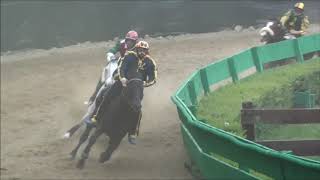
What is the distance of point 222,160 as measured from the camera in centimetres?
805

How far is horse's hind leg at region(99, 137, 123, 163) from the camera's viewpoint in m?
10.2

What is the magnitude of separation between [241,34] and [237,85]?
12.1 metres

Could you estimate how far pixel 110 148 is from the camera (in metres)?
10.3

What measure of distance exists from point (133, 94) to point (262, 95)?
8.15ft

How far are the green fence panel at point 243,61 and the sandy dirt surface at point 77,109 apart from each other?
5.14 ft

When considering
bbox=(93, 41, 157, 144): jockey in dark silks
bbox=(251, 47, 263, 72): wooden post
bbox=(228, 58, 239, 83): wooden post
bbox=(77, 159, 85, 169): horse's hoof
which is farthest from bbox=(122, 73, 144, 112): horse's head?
bbox=(251, 47, 263, 72): wooden post

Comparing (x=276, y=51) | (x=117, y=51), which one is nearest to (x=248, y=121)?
(x=117, y=51)

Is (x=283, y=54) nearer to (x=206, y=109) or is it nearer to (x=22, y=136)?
(x=206, y=109)

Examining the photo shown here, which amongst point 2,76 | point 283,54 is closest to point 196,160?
point 283,54

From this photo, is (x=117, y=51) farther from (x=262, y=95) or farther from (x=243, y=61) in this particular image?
(x=243, y=61)

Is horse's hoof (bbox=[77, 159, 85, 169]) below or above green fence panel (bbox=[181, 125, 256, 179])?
below

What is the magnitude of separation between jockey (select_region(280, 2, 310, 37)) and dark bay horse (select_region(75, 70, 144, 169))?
601 centimetres

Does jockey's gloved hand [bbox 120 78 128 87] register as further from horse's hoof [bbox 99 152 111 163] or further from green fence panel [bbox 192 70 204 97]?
green fence panel [bbox 192 70 204 97]

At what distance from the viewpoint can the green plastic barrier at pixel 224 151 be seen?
649 centimetres
